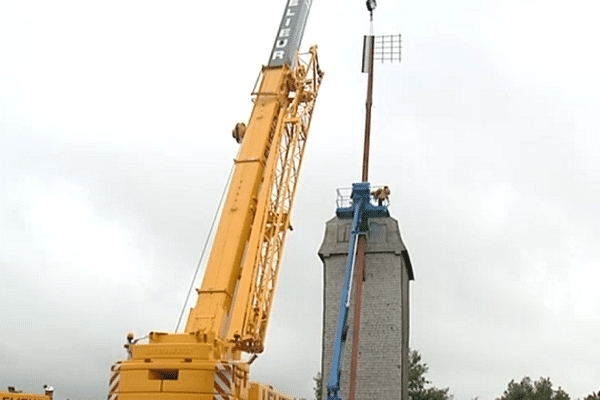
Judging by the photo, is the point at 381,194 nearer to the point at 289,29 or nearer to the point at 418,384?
the point at 289,29

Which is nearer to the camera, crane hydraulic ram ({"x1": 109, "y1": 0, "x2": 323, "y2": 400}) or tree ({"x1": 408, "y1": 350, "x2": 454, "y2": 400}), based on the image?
crane hydraulic ram ({"x1": 109, "y1": 0, "x2": 323, "y2": 400})

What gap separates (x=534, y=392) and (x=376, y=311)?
1163 inches

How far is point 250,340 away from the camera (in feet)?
41.6

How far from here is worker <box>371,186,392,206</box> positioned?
22.4m

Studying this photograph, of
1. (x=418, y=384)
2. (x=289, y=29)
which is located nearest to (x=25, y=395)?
(x=289, y=29)

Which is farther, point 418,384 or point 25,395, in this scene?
point 418,384

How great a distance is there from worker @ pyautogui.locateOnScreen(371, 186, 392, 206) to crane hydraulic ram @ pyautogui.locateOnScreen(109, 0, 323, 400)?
5.73 m

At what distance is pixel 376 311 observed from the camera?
21.3 metres

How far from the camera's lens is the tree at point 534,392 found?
148ft

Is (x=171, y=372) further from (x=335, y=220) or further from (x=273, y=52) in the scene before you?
(x=335, y=220)

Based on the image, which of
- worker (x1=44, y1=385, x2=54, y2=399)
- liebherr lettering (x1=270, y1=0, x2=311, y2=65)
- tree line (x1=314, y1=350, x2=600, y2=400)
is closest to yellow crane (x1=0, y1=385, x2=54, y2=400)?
worker (x1=44, y1=385, x2=54, y2=399)

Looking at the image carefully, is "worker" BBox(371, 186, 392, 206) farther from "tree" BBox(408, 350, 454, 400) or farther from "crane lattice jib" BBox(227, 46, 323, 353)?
"tree" BBox(408, 350, 454, 400)

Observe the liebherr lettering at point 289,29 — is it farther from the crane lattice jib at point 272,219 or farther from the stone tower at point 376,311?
the stone tower at point 376,311

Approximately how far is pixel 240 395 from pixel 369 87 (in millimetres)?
14150
